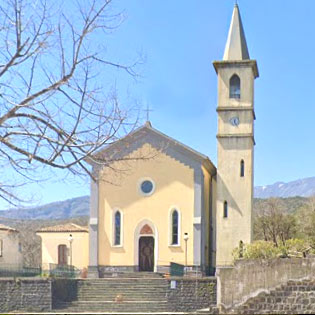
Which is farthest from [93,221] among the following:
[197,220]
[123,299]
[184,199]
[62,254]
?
[123,299]

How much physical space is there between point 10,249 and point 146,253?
921cm

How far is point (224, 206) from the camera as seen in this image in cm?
4050

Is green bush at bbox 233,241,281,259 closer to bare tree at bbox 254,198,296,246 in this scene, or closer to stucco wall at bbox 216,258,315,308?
stucco wall at bbox 216,258,315,308

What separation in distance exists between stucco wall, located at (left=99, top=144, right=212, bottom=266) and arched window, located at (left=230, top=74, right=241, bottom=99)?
15.3 ft

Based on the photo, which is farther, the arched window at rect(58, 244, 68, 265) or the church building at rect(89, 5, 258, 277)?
the arched window at rect(58, 244, 68, 265)

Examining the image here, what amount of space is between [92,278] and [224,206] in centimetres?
783

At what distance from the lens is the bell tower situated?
4003 cm

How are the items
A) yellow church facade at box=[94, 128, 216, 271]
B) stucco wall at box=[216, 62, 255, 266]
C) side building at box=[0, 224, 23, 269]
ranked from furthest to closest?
side building at box=[0, 224, 23, 269] < yellow church facade at box=[94, 128, 216, 271] < stucco wall at box=[216, 62, 255, 266]

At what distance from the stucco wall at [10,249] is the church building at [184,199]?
6410 millimetres

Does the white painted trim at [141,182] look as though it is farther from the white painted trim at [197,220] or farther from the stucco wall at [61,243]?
the stucco wall at [61,243]

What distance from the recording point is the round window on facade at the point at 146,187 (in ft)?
137

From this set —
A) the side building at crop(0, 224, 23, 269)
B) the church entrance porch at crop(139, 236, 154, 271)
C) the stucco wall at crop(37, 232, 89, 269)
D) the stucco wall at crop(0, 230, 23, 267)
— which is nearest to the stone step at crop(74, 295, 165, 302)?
the church entrance porch at crop(139, 236, 154, 271)

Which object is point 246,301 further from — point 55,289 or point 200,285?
point 55,289

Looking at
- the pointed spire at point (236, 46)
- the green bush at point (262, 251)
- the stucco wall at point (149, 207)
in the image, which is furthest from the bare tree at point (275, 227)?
the green bush at point (262, 251)
